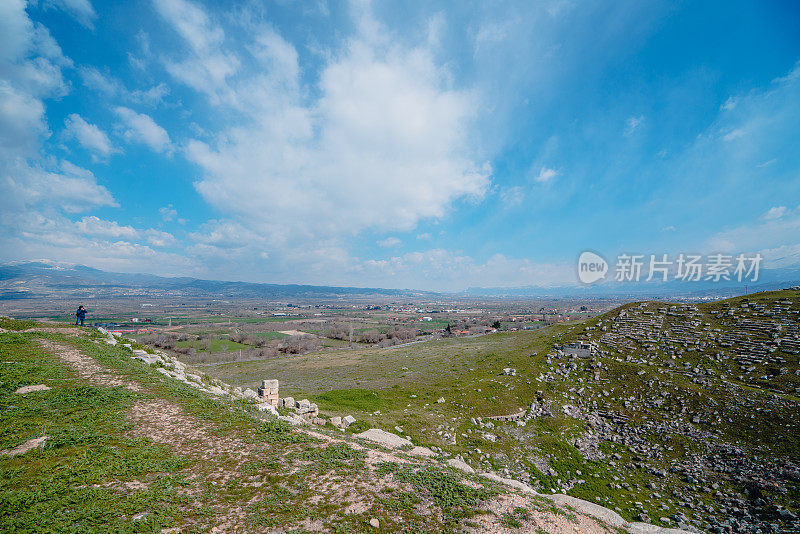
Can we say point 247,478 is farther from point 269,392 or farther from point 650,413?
point 650,413

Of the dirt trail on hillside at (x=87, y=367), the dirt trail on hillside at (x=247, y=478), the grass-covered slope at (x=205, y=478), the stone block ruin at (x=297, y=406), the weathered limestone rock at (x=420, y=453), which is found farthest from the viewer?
the stone block ruin at (x=297, y=406)

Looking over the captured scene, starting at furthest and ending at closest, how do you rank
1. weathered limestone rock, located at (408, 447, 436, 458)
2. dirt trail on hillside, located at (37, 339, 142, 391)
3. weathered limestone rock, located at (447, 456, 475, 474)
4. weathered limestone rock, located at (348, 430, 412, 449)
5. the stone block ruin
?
the stone block ruin
weathered limestone rock, located at (348, 430, 412, 449)
dirt trail on hillside, located at (37, 339, 142, 391)
weathered limestone rock, located at (408, 447, 436, 458)
weathered limestone rock, located at (447, 456, 475, 474)

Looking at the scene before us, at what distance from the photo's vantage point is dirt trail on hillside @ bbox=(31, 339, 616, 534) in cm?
755

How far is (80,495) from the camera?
7250 millimetres

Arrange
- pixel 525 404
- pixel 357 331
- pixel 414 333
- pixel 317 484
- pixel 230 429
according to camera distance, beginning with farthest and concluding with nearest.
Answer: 1. pixel 357 331
2. pixel 414 333
3. pixel 525 404
4. pixel 230 429
5. pixel 317 484

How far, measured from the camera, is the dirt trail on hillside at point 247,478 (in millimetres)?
7555

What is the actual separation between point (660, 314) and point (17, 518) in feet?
146

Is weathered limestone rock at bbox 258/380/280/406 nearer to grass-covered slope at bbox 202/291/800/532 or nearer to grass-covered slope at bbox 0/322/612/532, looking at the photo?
grass-covered slope at bbox 202/291/800/532

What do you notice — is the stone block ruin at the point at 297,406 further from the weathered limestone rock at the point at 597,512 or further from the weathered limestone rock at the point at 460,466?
the weathered limestone rock at the point at 597,512

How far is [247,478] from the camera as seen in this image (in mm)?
8734

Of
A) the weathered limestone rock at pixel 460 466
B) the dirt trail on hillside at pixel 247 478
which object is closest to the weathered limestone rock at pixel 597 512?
the dirt trail on hillside at pixel 247 478

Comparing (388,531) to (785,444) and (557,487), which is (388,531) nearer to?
(557,487)

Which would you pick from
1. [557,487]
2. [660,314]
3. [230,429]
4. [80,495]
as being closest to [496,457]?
[557,487]

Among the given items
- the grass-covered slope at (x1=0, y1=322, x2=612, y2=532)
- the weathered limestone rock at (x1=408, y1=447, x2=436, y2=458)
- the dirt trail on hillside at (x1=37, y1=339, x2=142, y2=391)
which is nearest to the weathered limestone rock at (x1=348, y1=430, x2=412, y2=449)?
the weathered limestone rock at (x1=408, y1=447, x2=436, y2=458)
